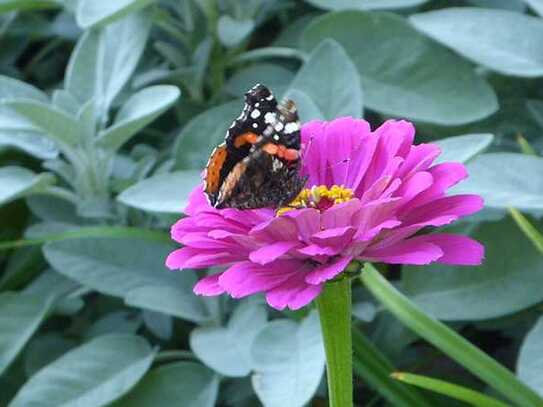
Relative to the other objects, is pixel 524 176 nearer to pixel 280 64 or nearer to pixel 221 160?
pixel 221 160

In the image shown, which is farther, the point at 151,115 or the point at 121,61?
the point at 121,61

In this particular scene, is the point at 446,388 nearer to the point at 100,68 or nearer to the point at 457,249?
the point at 457,249

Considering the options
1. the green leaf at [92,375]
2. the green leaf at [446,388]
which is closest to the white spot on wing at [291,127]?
the green leaf at [446,388]

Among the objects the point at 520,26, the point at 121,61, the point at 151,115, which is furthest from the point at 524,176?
the point at 121,61

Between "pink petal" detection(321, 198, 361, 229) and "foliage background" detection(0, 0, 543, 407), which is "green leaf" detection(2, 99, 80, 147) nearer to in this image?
"foliage background" detection(0, 0, 543, 407)

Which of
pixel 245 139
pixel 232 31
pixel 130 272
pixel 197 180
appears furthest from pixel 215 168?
pixel 232 31

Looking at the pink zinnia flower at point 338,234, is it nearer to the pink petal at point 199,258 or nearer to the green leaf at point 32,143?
the pink petal at point 199,258

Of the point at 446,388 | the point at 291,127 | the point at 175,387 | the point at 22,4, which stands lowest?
the point at 175,387
